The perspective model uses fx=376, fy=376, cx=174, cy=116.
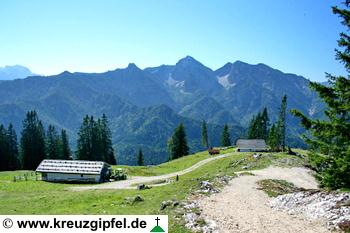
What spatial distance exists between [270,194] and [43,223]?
2329 cm

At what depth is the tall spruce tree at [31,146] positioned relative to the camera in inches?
4626

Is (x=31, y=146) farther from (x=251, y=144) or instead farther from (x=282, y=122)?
(x=282, y=122)

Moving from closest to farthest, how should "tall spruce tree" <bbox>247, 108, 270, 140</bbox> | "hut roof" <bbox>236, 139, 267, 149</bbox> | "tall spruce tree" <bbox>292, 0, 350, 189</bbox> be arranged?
"tall spruce tree" <bbox>292, 0, 350, 189</bbox> → "hut roof" <bbox>236, 139, 267, 149</bbox> → "tall spruce tree" <bbox>247, 108, 270, 140</bbox>

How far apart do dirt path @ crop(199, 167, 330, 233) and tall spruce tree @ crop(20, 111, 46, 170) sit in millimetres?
87964

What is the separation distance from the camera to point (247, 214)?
103 feet

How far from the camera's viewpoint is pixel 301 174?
6400cm

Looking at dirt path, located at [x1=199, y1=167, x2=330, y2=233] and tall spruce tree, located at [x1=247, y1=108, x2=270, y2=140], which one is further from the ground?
tall spruce tree, located at [x1=247, y1=108, x2=270, y2=140]

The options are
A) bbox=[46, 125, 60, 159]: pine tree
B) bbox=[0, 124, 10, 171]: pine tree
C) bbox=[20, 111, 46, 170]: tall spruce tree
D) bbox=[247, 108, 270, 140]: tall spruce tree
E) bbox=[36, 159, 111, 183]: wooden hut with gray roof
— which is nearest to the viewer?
bbox=[36, 159, 111, 183]: wooden hut with gray roof

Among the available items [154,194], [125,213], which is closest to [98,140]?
[154,194]

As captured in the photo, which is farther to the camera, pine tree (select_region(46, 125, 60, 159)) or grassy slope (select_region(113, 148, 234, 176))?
pine tree (select_region(46, 125, 60, 159))

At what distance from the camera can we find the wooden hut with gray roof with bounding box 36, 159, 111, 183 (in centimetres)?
8589

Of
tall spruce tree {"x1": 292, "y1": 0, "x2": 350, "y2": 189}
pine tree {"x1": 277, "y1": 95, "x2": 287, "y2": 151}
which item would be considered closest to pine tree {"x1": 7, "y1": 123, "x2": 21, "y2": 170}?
pine tree {"x1": 277, "y1": 95, "x2": 287, "y2": 151}

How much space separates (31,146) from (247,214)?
101 metres

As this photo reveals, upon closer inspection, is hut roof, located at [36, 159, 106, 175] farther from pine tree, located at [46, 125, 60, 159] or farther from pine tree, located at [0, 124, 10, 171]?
pine tree, located at [0, 124, 10, 171]
